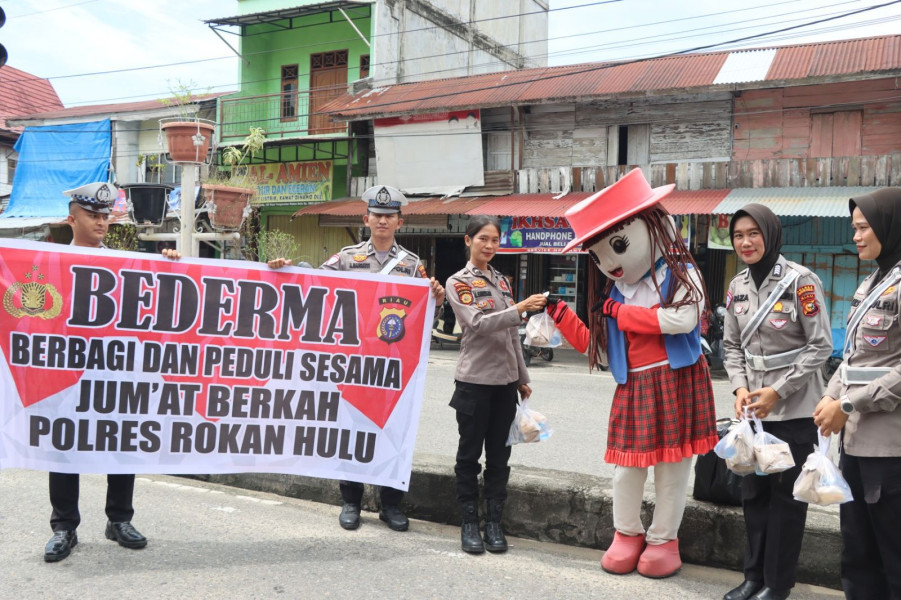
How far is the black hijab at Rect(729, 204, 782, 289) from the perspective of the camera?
3.29 m

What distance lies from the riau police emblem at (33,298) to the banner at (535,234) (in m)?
12.0

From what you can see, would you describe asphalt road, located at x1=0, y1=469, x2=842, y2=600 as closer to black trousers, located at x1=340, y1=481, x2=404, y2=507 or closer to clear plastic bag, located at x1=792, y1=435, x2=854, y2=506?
black trousers, located at x1=340, y1=481, x2=404, y2=507

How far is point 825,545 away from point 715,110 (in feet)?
44.0

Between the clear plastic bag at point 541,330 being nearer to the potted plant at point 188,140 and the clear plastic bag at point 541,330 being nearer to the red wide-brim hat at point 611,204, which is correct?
the red wide-brim hat at point 611,204

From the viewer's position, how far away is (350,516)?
4285 millimetres

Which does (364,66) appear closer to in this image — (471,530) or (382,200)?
(382,200)

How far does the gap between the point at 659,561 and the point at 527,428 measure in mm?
926

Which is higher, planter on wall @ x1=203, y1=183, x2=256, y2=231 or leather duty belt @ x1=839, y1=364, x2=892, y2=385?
planter on wall @ x1=203, y1=183, x2=256, y2=231

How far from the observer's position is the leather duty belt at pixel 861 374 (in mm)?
2744

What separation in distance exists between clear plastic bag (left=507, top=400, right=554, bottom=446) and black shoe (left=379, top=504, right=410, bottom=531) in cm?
78

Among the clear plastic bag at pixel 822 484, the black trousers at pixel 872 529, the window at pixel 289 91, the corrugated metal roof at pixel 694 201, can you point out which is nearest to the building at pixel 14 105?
the window at pixel 289 91

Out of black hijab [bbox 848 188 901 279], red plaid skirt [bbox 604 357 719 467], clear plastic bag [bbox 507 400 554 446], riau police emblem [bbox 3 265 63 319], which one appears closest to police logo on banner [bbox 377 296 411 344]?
clear plastic bag [bbox 507 400 554 446]

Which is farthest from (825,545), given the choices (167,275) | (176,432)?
(167,275)

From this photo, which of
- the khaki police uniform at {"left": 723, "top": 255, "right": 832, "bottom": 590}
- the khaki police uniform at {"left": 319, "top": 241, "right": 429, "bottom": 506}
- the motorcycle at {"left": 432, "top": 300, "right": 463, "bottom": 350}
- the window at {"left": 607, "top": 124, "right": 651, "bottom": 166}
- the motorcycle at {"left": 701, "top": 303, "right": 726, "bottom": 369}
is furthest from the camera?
the window at {"left": 607, "top": 124, "right": 651, "bottom": 166}
